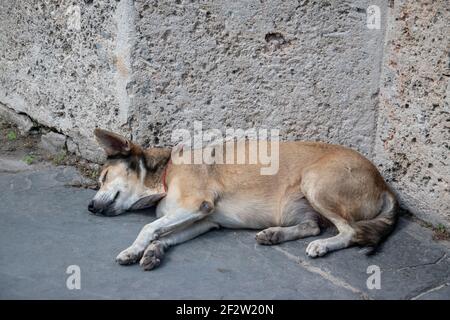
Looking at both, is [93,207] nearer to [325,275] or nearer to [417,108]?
[325,275]

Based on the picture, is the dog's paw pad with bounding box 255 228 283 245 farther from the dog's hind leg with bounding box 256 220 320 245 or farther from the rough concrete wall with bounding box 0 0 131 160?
the rough concrete wall with bounding box 0 0 131 160

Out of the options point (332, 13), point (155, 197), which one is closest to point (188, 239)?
point (155, 197)

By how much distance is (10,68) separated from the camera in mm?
6438

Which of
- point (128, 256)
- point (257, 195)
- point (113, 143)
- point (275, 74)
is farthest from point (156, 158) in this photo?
point (275, 74)

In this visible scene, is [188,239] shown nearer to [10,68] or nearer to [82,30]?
[82,30]

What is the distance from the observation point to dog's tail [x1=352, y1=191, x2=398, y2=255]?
461 cm

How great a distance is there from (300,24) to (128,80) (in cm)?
150

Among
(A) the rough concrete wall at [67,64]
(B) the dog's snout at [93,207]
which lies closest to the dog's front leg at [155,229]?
(B) the dog's snout at [93,207]

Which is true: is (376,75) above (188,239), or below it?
above

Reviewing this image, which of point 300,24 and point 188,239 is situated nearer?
point 188,239

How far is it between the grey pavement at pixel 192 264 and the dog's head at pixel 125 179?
0.11m

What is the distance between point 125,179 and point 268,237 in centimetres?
126

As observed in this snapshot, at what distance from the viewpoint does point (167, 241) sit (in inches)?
185

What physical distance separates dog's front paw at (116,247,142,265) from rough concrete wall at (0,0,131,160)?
4.71 feet
